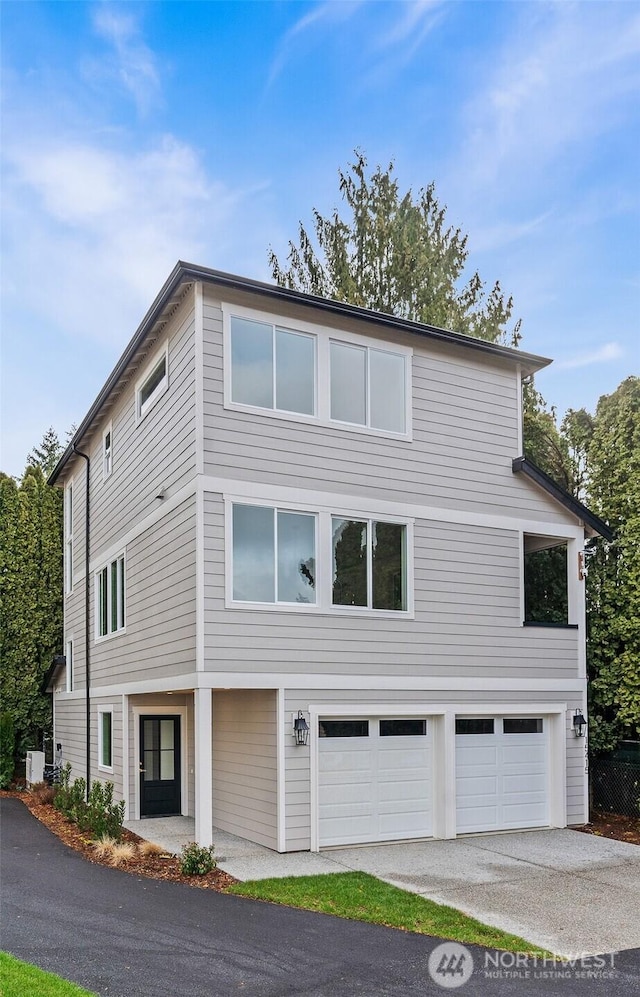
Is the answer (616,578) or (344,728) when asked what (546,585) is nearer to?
(616,578)

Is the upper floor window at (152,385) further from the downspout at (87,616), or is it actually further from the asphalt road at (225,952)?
the asphalt road at (225,952)

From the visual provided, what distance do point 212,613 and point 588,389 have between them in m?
12.4

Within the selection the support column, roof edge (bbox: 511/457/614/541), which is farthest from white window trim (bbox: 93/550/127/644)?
roof edge (bbox: 511/457/614/541)

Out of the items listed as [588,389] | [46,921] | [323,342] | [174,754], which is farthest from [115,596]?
[588,389]

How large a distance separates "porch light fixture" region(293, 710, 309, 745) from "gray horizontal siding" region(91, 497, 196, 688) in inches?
66.4

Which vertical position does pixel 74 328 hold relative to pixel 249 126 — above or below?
below

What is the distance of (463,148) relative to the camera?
61.8ft

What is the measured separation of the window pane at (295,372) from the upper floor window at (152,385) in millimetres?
1997

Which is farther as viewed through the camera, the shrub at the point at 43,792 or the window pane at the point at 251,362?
the shrub at the point at 43,792

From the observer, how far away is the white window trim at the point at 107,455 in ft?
55.7

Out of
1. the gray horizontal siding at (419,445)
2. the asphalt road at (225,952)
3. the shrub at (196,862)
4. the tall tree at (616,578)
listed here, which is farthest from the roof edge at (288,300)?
the asphalt road at (225,952)

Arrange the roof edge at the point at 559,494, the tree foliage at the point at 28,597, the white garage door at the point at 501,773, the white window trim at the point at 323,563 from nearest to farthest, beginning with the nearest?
1. the white window trim at the point at 323,563
2. the white garage door at the point at 501,773
3. the roof edge at the point at 559,494
4. the tree foliage at the point at 28,597

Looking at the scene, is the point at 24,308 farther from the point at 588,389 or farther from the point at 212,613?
the point at 588,389

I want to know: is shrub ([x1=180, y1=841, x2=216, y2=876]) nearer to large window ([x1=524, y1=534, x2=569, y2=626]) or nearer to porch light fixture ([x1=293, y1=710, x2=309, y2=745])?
porch light fixture ([x1=293, y1=710, x2=309, y2=745])
